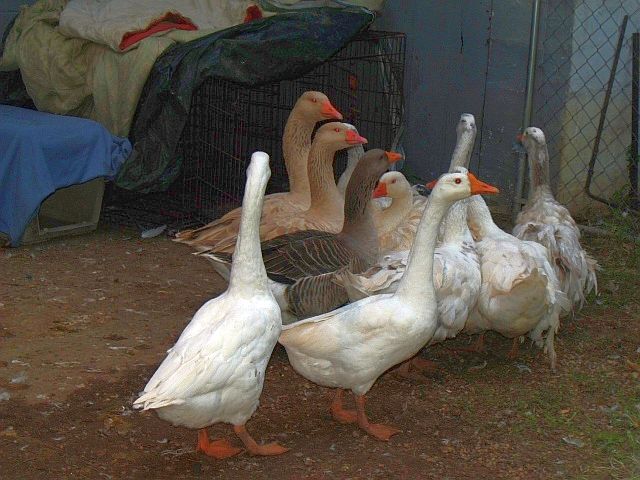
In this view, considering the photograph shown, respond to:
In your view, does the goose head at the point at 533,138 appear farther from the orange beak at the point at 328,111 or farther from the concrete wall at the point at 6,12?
the concrete wall at the point at 6,12

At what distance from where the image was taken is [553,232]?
5.81 m

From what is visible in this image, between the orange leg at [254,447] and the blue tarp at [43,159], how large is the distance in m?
3.41

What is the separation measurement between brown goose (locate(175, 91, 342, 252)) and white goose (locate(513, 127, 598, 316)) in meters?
1.44

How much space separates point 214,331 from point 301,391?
1100 millimetres

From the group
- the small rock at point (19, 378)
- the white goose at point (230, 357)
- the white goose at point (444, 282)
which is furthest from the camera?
the white goose at point (444, 282)

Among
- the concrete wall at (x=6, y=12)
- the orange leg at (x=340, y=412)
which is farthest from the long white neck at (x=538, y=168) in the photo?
the concrete wall at (x=6, y=12)

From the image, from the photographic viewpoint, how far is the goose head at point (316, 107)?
6438mm

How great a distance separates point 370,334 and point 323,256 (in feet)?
3.13

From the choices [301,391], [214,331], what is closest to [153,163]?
[301,391]

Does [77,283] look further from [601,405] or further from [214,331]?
[601,405]

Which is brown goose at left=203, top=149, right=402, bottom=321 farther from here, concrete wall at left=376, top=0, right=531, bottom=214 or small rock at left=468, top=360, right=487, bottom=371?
concrete wall at left=376, top=0, right=531, bottom=214

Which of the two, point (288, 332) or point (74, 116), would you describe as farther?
point (74, 116)

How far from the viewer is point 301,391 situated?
484cm

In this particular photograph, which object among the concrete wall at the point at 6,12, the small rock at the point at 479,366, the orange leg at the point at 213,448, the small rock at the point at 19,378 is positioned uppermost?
the concrete wall at the point at 6,12
